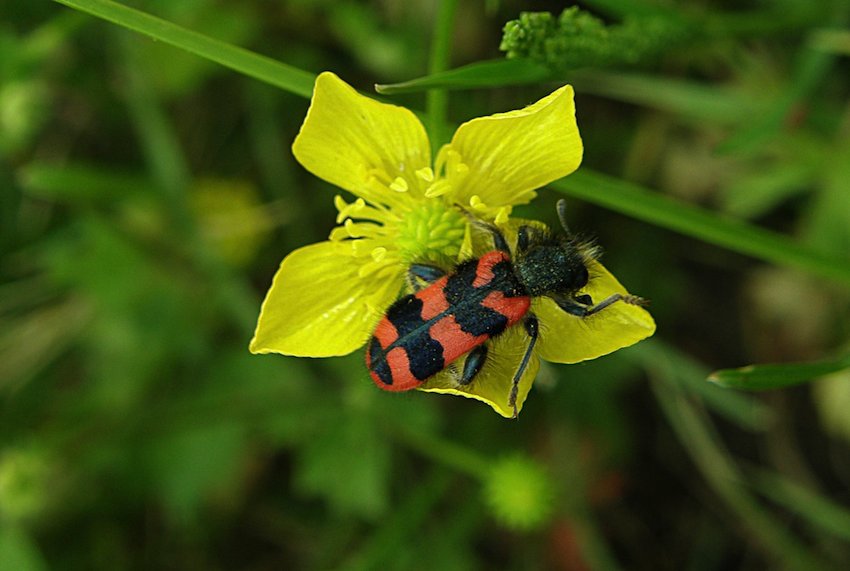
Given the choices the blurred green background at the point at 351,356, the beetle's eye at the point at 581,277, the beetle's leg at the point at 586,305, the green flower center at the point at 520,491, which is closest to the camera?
the beetle's leg at the point at 586,305

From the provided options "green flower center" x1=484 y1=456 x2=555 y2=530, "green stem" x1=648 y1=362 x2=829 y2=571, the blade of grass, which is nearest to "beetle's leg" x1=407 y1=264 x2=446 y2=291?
"green flower center" x1=484 y1=456 x2=555 y2=530

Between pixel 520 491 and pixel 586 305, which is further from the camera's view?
pixel 520 491

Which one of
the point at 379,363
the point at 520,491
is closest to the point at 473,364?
the point at 379,363

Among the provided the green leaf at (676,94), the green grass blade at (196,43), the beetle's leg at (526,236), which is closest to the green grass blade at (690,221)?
the beetle's leg at (526,236)

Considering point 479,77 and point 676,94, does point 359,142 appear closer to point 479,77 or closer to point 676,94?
point 479,77

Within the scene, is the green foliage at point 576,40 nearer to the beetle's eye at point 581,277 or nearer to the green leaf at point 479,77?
the green leaf at point 479,77

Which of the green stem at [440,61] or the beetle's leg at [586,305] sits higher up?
the green stem at [440,61]
